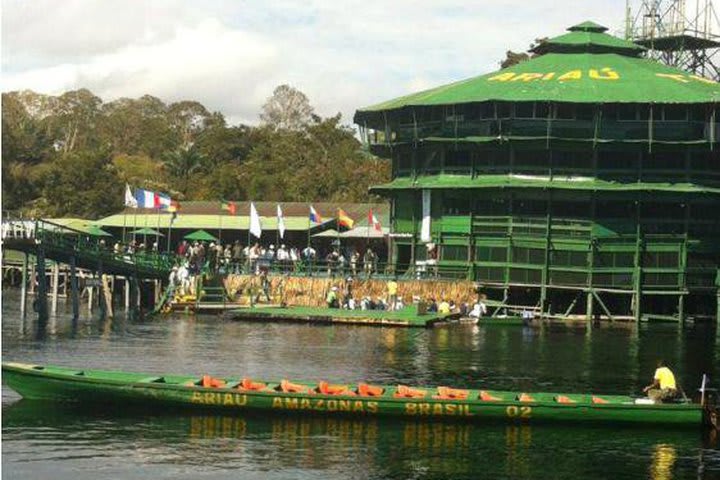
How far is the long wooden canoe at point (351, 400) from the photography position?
45.6 m

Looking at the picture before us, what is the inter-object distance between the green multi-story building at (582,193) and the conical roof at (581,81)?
0.21m

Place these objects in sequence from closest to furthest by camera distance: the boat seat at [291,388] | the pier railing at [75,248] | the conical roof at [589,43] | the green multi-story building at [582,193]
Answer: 1. the boat seat at [291,388]
2. the pier railing at [75,248]
3. the green multi-story building at [582,193]
4. the conical roof at [589,43]

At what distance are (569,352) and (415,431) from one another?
92.1 ft

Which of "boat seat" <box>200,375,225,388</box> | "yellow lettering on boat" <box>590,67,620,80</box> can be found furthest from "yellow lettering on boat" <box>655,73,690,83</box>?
"boat seat" <box>200,375,225,388</box>

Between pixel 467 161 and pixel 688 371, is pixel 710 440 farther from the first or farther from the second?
pixel 467 161

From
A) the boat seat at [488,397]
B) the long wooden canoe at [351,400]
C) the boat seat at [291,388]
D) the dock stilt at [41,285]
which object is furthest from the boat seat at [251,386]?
the dock stilt at [41,285]

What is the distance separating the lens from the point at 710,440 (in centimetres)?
4475

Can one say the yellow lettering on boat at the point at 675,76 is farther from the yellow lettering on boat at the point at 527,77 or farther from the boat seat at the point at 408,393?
the boat seat at the point at 408,393

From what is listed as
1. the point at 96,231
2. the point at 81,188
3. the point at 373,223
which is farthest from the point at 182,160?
the point at 373,223

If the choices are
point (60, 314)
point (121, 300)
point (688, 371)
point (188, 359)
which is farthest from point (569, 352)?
point (121, 300)

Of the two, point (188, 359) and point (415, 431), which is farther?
point (188, 359)

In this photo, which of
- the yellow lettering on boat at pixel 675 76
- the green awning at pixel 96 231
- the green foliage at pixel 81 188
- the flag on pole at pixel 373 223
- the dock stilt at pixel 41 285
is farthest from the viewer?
the green foliage at pixel 81 188

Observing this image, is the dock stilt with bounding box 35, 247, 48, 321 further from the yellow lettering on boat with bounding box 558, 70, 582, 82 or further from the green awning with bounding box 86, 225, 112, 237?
the yellow lettering on boat with bounding box 558, 70, 582, 82

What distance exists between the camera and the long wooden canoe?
45562mm
